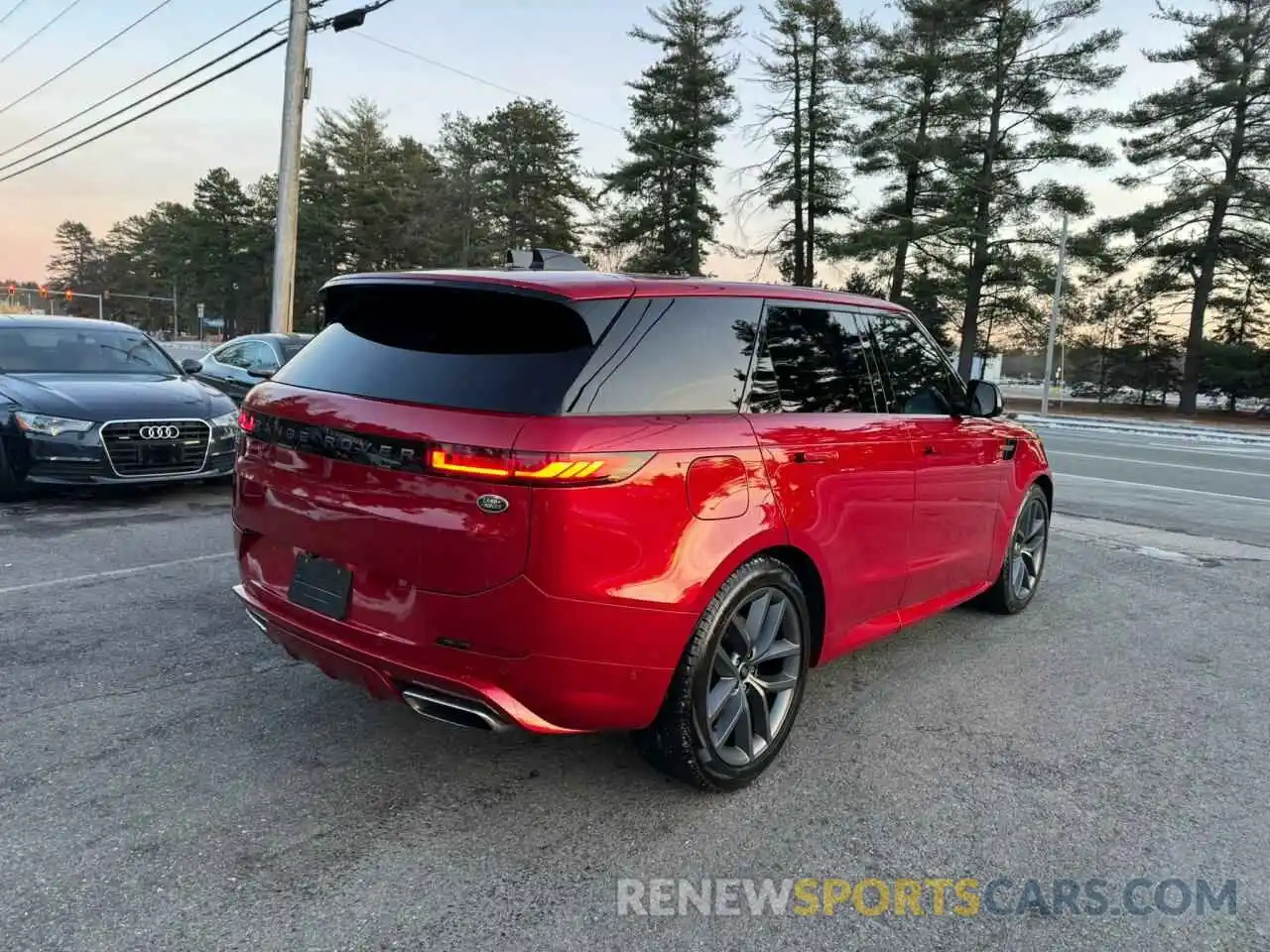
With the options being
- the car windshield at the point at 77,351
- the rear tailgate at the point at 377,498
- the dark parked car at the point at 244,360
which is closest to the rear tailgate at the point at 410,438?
the rear tailgate at the point at 377,498

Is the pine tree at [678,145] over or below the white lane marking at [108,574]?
over

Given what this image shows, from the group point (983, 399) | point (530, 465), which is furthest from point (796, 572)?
point (983, 399)

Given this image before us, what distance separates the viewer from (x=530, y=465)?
7.82 ft

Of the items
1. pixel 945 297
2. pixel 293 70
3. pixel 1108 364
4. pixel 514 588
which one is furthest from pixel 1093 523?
pixel 1108 364

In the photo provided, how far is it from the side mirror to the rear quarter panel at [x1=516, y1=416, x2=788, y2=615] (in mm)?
1957

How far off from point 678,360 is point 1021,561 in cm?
337

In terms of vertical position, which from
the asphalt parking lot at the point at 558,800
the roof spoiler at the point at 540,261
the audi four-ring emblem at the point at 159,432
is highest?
the roof spoiler at the point at 540,261

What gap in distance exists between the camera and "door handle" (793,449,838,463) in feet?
10.2

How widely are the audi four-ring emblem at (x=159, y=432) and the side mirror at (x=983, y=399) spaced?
244 inches

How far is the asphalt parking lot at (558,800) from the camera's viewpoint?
2.29m

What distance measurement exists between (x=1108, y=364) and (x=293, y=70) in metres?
47.8

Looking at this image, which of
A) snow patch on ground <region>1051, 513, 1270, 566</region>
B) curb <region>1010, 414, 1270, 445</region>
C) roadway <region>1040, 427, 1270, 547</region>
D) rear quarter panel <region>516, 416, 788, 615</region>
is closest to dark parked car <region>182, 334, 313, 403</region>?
snow patch on ground <region>1051, 513, 1270, 566</region>

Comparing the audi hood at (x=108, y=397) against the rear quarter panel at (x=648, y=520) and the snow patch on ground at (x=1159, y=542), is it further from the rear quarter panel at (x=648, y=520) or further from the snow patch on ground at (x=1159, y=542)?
the snow patch on ground at (x=1159, y=542)

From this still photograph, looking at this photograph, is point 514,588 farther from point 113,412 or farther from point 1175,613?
point 113,412
